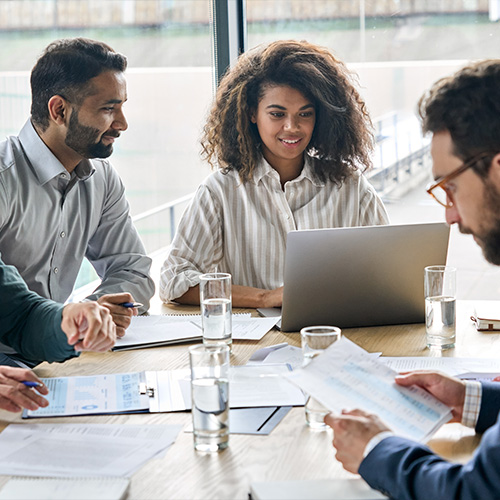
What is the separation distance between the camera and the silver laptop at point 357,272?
182 cm

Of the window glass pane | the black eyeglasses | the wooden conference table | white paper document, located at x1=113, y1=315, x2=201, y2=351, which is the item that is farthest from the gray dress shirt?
the window glass pane

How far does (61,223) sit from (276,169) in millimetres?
771

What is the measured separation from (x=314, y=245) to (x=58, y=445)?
804 mm

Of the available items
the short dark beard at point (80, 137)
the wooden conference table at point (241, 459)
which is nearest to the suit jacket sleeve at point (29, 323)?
the wooden conference table at point (241, 459)

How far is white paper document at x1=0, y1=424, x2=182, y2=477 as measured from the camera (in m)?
1.16

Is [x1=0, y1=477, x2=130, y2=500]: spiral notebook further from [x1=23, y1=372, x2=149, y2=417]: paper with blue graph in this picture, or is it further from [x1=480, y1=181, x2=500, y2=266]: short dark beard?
[x1=480, y1=181, x2=500, y2=266]: short dark beard

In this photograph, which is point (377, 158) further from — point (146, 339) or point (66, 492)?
point (66, 492)

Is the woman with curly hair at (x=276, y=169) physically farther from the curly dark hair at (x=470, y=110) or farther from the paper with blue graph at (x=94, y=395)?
the curly dark hair at (x=470, y=110)

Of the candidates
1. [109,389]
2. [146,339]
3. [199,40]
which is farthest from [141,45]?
[109,389]

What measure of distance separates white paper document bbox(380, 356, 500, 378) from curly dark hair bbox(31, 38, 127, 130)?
1.34 metres

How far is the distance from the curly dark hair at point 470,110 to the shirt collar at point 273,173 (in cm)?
124

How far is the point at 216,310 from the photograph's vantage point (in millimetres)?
1752

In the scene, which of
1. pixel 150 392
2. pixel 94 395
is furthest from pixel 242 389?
pixel 94 395

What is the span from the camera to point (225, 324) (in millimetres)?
1766
